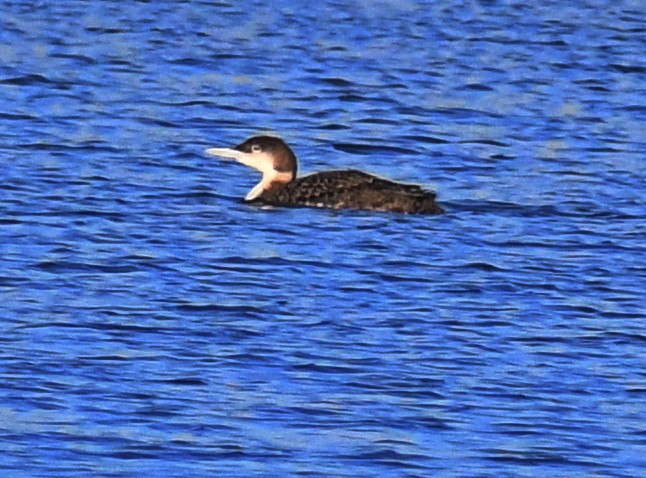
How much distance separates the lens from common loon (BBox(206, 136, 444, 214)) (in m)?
16.2

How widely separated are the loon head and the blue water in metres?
0.27

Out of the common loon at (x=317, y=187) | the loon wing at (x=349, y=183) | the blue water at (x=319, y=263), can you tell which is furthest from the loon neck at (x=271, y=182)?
the loon wing at (x=349, y=183)

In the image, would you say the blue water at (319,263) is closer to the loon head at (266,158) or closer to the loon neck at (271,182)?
the loon neck at (271,182)

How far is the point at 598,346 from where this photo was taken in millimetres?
12164

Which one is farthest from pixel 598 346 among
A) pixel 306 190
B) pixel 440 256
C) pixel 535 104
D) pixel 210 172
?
pixel 535 104

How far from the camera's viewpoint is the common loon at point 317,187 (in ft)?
53.2

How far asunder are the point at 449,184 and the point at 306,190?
135 centimetres

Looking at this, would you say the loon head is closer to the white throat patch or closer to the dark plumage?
the white throat patch

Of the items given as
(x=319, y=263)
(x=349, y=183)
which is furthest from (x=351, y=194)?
(x=319, y=263)

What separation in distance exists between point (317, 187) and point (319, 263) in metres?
2.53

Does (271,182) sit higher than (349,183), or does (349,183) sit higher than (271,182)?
(349,183)

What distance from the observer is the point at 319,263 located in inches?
561

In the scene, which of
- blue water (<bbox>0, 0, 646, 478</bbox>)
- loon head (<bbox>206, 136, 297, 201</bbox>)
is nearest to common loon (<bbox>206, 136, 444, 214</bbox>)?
loon head (<bbox>206, 136, 297, 201</bbox>)

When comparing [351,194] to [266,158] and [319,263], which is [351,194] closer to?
[266,158]
